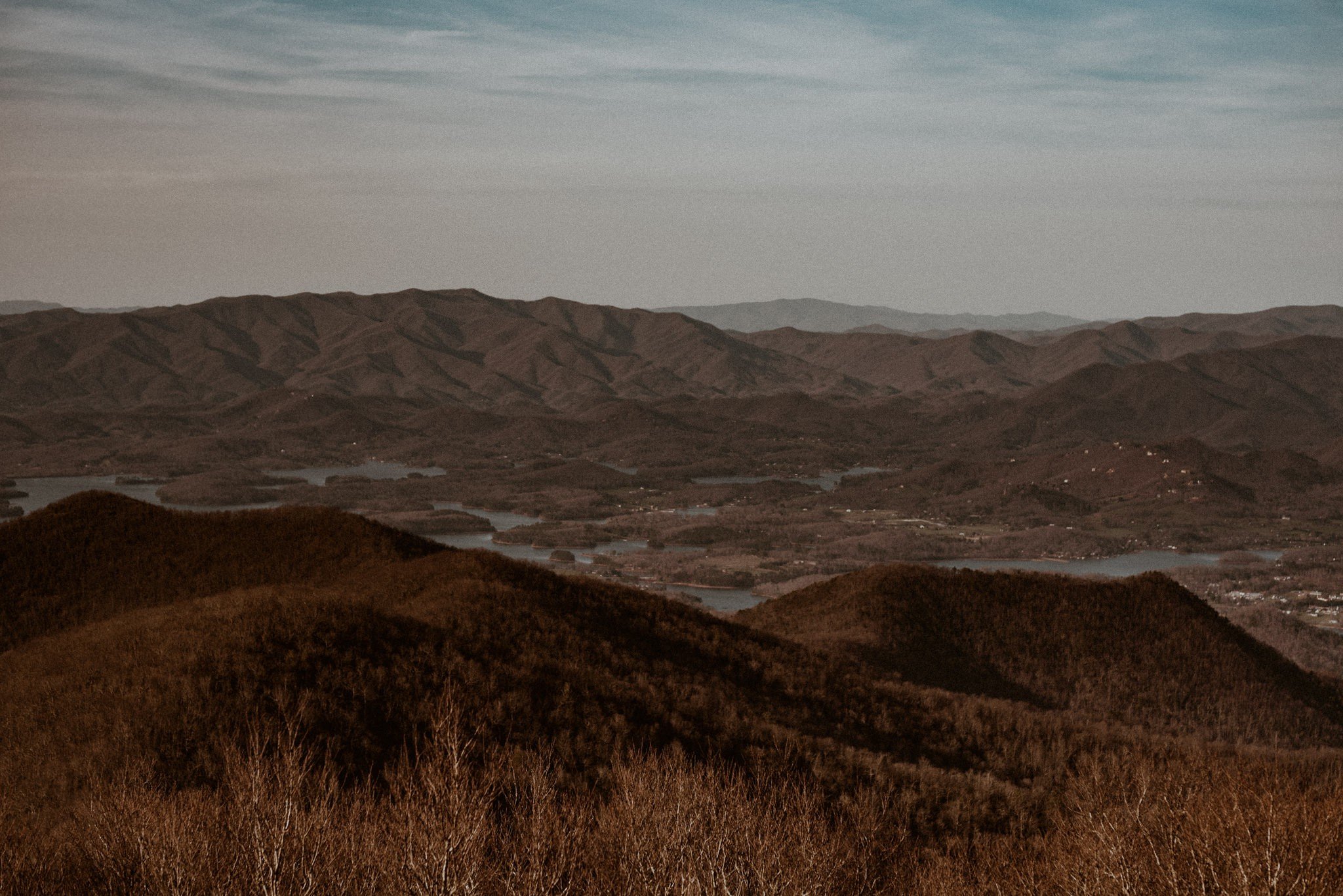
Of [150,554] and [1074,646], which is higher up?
[150,554]

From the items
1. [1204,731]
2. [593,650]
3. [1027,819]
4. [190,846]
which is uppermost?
[190,846]

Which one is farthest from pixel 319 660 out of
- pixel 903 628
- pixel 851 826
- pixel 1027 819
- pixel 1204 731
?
pixel 1204 731

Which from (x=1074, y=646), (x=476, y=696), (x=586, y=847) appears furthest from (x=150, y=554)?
(x=1074, y=646)

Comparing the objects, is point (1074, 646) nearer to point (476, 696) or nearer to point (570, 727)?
point (570, 727)

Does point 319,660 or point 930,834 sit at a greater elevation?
point 319,660

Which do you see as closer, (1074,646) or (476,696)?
(476,696)

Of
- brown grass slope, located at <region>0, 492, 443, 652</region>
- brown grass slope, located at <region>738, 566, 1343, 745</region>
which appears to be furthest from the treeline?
brown grass slope, located at <region>738, 566, 1343, 745</region>

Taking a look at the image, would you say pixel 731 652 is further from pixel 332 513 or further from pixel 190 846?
pixel 190 846
